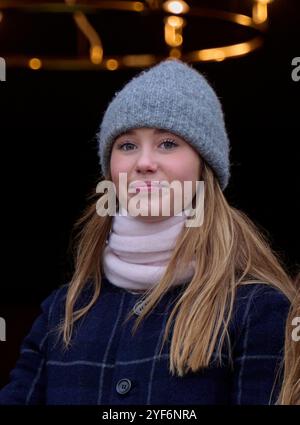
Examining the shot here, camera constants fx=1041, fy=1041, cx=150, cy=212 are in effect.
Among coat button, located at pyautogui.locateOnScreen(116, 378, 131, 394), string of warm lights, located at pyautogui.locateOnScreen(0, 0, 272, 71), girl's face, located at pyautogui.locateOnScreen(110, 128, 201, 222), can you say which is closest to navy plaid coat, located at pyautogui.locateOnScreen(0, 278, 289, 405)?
coat button, located at pyautogui.locateOnScreen(116, 378, 131, 394)

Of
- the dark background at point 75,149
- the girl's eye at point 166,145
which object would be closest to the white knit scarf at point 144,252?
the girl's eye at point 166,145

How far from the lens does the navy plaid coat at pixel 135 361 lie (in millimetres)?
1604

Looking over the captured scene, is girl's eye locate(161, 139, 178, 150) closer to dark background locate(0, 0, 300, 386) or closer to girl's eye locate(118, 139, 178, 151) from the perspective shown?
girl's eye locate(118, 139, 178, 151)

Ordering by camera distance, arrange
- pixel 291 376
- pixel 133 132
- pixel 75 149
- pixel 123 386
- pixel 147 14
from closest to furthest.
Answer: pixel 291 376 → pixel 123 386 → pixel 133 132 → pixel 147 14 → pixel 75 149

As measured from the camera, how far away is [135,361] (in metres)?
1.68

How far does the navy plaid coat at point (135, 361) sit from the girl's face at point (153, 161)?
6.7 inches

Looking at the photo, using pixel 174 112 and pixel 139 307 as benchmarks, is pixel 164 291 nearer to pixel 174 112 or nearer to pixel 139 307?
pixel 139 307

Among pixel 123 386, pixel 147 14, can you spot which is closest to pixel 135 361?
pixel 123 386

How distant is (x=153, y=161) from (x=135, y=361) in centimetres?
33

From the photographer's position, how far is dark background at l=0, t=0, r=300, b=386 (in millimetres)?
3861

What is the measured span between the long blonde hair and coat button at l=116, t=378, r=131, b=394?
9 centimetres

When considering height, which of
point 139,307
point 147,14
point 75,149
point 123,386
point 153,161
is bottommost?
point 123,386

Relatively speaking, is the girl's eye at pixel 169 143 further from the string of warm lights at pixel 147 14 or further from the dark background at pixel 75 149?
the dark background at pixel 75 149

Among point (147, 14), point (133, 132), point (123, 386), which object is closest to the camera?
point (123, 386)
